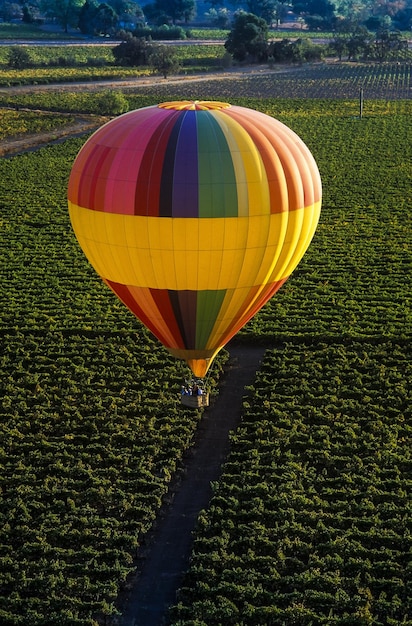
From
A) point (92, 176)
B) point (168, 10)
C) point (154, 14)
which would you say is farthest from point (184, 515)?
point (168, 10)

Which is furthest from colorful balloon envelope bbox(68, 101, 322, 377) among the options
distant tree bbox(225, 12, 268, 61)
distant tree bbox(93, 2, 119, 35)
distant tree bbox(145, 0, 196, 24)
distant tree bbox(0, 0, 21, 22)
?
distant tree bbox(0, 0, 21, 22)

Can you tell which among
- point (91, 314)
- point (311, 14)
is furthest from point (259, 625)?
point (311, 14)

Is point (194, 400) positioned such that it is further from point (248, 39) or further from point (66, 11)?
point (66, 11)

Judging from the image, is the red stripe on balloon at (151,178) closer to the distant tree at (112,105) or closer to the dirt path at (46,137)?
the dirt path at (46,137)

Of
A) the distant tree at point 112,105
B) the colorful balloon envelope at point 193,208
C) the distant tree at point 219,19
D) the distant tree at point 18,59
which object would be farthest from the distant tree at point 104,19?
the colorful balloon envelope at point 193,208

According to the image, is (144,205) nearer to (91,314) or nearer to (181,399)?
(181,399)

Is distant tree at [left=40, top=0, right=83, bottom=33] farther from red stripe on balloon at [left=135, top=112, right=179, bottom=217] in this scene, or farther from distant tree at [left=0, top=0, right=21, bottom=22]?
red stripe on balloon at [left=135, top=112, right=179, bottom=217]
